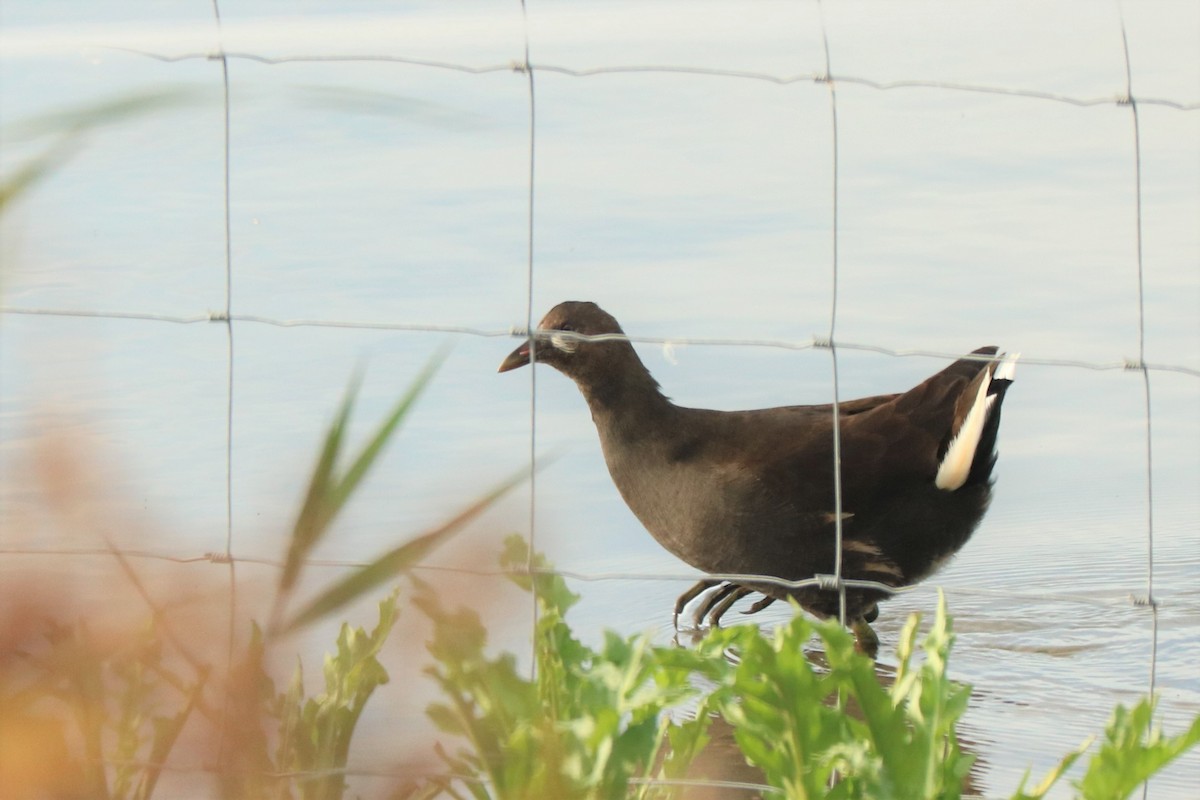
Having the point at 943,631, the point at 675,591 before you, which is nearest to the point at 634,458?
the point at 675,591

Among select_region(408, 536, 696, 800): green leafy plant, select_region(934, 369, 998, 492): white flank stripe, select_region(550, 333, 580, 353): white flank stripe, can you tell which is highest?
select_region(550, 333, 580, 353): white flank stripe

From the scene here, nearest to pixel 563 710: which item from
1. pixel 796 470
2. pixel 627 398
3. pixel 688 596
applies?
pixel 796 470

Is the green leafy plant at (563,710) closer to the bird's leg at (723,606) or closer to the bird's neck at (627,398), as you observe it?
the bird's neck at (627,398)

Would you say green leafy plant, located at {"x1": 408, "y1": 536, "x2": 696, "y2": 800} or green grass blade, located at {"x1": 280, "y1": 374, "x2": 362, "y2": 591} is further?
green leafy plant, located at {"x1": 408, "y1": 536, "x2": 696, "y2": 800}

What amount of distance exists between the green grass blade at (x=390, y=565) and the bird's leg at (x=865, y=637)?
325 cm

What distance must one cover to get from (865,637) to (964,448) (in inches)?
25.5

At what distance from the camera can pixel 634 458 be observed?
3.62 metres

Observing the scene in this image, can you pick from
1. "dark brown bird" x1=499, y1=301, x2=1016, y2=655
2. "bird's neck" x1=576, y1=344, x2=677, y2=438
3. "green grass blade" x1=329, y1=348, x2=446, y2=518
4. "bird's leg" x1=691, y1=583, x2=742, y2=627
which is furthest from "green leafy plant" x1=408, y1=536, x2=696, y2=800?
"bird's leg" x1=691, y1=583, x2=742, y2=627

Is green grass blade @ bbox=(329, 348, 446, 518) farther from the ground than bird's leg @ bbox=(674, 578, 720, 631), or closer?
farther from the ground

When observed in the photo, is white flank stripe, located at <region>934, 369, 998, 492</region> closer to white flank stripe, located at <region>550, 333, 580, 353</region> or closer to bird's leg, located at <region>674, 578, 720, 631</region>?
bird's leg, located at <region>674, 578, 720, 631</region>

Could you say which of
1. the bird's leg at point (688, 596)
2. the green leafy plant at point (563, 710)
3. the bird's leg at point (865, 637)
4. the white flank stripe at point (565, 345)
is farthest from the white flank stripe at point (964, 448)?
the green leafy plant at point (563, 710)

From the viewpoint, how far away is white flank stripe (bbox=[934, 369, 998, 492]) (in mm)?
3545

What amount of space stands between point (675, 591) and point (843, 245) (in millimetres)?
2286

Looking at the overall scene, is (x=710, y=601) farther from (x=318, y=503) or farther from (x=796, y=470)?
(x=318, y=503)
